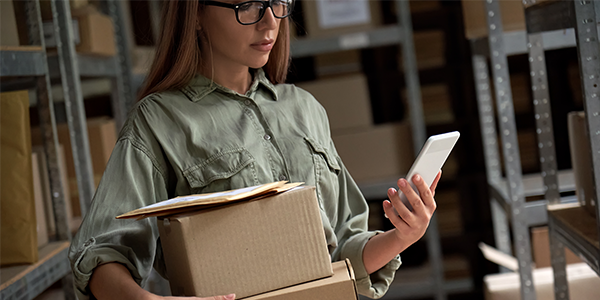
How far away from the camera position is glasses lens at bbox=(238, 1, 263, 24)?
3.26 feet

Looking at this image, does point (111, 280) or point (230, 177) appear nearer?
point (111, 280)

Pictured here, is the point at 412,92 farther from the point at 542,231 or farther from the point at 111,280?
the point at 111,280

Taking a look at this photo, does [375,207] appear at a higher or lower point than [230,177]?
lower

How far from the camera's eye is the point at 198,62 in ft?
3.55

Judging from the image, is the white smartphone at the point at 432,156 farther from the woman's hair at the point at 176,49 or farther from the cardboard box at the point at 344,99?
the cardboard box at the point at 344,99

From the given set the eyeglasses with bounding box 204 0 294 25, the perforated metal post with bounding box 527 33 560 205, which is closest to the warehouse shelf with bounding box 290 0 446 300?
the perforated metal post with bounding box 527 33 560 205

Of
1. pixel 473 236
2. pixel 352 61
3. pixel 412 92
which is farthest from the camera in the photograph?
pixel 473 236

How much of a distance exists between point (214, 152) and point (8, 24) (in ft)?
2.23

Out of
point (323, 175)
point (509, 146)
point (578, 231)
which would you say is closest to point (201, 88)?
point (323, 175)

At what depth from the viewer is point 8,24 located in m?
1.31

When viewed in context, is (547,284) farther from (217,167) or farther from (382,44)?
(217,167)

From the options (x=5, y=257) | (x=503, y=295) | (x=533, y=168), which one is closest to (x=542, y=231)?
(x=503, y=295)

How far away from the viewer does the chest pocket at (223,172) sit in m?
0.98

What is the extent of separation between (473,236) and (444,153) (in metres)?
2.44
